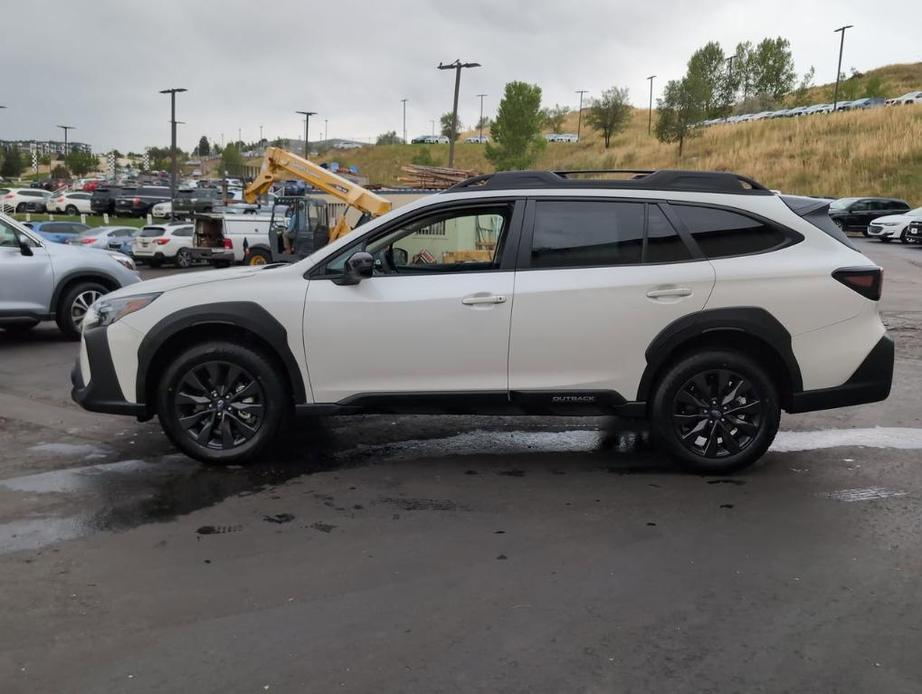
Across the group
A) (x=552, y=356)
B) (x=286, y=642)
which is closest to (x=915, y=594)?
(x=552, y=356)

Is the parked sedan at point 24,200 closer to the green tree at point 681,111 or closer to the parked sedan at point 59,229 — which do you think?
the parked sedan at point 59,229

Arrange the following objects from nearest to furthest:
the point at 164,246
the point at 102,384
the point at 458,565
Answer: the point at 458,565
the point at 102,384
the point at 164,246

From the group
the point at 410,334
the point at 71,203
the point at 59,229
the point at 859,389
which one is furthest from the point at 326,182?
the point at 71,203

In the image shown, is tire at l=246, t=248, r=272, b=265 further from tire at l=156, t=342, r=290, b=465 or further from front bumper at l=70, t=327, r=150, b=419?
tire at l=156, t=342, r=290, b=465

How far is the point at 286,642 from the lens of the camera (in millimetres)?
3299

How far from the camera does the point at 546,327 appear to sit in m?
5.22

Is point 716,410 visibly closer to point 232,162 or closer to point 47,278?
point 47,278

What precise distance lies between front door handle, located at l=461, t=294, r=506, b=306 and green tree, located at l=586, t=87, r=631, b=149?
76.7 m

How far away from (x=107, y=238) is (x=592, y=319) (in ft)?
83.0

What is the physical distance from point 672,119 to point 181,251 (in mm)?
42555

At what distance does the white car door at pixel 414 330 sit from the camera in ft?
17.2

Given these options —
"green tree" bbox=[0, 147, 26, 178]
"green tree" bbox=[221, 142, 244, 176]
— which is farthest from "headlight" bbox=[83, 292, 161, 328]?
"green tree" bbox=[0, 147, 26, 178]

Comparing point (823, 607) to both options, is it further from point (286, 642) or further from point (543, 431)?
point (543, 431)

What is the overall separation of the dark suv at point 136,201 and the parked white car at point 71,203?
2566mm
